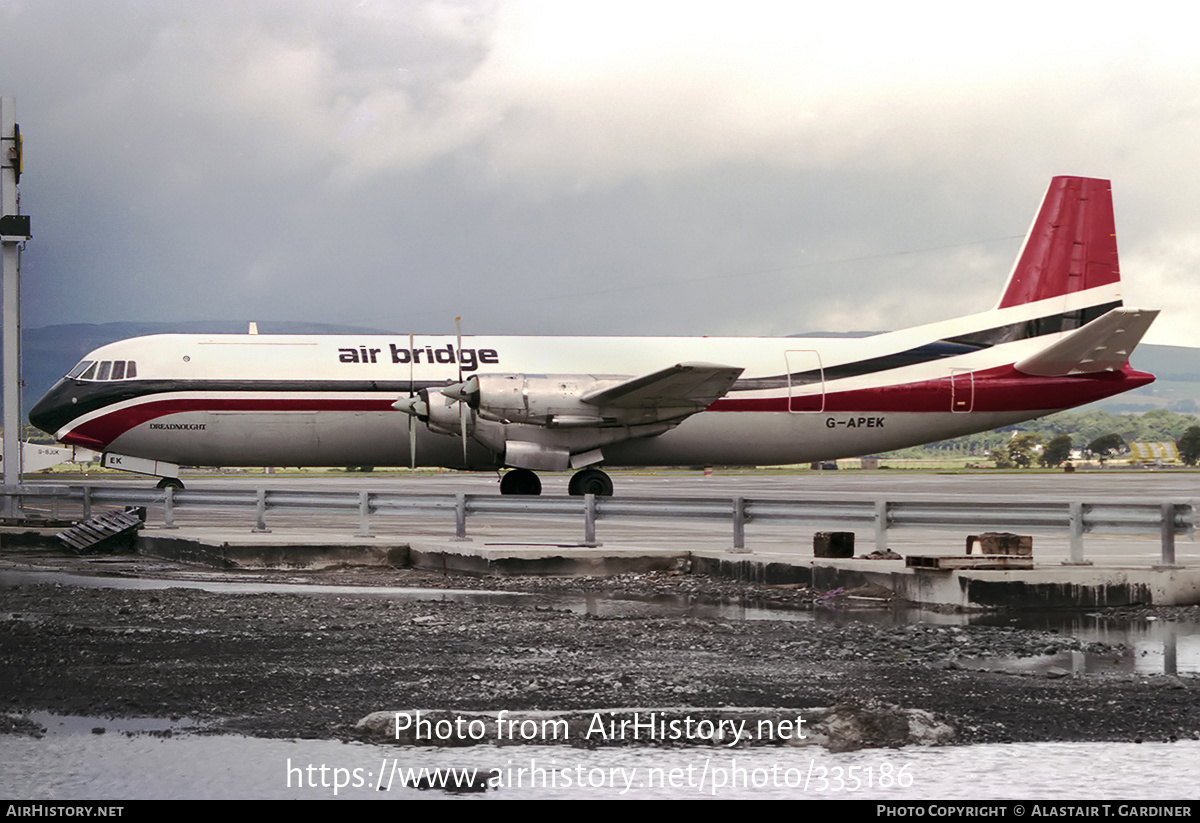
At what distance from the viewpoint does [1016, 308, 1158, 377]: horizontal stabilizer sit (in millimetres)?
26000

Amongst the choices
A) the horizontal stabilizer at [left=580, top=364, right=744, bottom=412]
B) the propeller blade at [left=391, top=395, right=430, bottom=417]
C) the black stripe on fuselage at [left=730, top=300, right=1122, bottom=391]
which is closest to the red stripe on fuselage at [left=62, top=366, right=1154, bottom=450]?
the black stripe on fuselage at [left=730, top=300, right=1122, bottom=391]

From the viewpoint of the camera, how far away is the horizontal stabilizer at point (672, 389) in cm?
2445

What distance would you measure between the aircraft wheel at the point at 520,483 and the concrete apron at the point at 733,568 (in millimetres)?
8424

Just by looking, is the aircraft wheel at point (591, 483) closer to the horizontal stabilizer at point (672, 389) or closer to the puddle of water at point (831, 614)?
the horizontal stabilizer at point (672, 389)

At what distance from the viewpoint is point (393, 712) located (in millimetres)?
7609

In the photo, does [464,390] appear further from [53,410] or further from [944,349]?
[944,349]

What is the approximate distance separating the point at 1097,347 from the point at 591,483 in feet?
38.3

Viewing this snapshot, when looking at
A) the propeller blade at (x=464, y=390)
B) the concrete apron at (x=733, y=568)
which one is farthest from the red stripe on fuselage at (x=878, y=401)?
the concrete apron at (x=733, y=568)

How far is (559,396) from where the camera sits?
2544 cm

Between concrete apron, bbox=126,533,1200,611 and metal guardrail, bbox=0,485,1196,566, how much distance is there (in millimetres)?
647

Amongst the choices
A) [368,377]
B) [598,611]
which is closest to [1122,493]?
[368,377]

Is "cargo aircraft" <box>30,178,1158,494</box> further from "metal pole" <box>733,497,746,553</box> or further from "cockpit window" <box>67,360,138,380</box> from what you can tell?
"metal pole" <box>733,497,746,553</box>

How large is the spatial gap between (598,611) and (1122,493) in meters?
32.2

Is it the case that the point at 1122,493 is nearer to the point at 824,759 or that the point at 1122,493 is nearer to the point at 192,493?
the point at 192,493
